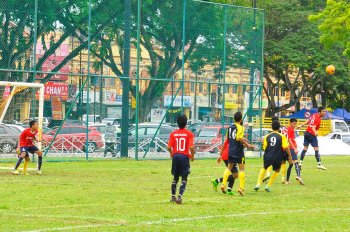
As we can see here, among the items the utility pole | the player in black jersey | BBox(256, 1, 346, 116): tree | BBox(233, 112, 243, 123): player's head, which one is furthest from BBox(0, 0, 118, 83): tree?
BBox(256, 1, 346, 116): tree

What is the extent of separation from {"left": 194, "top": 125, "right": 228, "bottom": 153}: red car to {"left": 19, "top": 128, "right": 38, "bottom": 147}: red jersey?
1428 centimetres

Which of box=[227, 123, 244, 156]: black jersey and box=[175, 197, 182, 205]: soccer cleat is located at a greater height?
box=[227, 123, 244, 156]: black jersey

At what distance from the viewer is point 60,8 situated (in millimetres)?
35906

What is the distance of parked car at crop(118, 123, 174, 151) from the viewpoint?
124ft

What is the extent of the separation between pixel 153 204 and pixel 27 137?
904 centimetres

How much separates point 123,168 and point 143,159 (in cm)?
639

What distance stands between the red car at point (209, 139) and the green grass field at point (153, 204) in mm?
11233

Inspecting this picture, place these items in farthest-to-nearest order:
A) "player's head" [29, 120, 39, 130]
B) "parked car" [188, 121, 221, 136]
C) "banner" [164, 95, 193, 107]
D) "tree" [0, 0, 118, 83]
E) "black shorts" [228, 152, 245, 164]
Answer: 1. "parked car" [188, 121, 221, 136]
2. "banner" [164, 95, 193, 107]
3. "tree" [0, 0, 118, 83]
4. "player's head" [29, 120, 39, 130]
5. "black shorts" [228, 152, 245, 164]

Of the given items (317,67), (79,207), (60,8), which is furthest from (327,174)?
(317,67)

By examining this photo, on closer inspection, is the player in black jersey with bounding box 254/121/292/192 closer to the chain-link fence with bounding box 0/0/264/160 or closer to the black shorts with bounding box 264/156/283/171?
the black shorts with bounding box 264/156/283/171

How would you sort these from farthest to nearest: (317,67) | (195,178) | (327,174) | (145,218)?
(317,67) < (327,174) < (195,178) < (145,218)

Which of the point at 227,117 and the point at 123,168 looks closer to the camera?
the point at 123,168

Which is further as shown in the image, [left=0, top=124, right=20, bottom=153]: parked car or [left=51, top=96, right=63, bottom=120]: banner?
[left=51, top=96, right=63, bottom=120]: banner

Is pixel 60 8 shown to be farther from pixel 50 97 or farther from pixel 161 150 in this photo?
pixel 161 150
